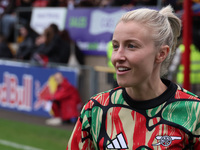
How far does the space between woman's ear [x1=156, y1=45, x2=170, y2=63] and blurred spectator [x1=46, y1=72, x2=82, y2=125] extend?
7.49m

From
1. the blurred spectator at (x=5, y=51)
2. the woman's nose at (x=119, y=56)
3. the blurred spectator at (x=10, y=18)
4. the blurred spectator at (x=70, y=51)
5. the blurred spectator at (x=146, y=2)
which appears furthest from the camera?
the blurred spectator at (x=10, y=18)

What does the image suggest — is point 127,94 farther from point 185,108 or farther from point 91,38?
point 91,38

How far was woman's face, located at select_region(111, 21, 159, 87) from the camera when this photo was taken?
2.41 metres

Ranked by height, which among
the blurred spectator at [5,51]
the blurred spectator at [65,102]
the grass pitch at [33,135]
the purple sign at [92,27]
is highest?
the purple sign at [92,27]

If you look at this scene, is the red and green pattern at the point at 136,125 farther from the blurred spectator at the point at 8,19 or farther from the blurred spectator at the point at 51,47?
the blurred spectator at the point at 8,19

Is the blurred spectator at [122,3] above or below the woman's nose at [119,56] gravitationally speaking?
below

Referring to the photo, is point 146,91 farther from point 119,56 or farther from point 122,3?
point 122,3

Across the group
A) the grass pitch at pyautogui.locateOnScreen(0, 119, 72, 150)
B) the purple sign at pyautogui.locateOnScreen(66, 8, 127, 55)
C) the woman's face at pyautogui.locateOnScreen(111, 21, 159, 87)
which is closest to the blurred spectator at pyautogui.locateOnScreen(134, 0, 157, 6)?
the purple sign at pyautogui.locateOnScreen(66, 8, 127, 55)

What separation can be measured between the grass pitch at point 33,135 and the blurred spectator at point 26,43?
7.74ft

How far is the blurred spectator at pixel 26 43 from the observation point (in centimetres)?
1210

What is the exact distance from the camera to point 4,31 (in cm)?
1534

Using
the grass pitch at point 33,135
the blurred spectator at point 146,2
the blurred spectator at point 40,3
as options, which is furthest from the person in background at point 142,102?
the blurred spectator at point 40,3

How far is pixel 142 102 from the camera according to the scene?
8.30 ft

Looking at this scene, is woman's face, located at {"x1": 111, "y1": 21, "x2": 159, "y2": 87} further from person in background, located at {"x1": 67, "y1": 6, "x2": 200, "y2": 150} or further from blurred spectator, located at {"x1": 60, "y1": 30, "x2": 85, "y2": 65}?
blurred spectator, located at {"x1": 60, "y1": 30, "x2": 85, "y2": 65}
